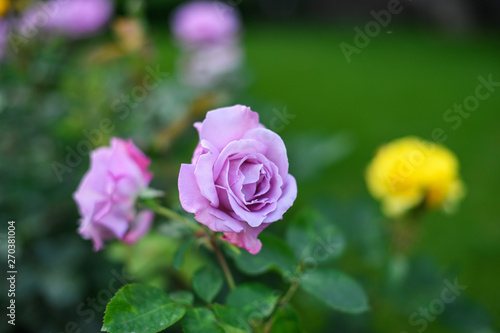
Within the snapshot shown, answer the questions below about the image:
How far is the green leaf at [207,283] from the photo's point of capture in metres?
0.53

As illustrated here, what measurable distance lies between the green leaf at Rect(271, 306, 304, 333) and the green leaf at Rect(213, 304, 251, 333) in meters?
0.04

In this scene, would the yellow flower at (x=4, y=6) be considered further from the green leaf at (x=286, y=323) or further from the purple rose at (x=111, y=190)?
the green leaf at (x=286, y=323)

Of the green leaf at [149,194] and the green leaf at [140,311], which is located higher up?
the green leaf at [140,311]

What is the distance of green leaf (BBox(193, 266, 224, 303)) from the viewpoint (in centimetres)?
53

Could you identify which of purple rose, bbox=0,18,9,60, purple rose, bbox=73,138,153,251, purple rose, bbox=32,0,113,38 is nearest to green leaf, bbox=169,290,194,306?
purple rose, bbox=73,138,153,251

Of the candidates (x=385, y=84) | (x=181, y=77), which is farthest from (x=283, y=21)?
(x=181, y=77)

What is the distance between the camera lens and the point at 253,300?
528 millimetres

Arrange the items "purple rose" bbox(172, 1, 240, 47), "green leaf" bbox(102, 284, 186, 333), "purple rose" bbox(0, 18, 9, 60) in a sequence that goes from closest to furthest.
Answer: "green leaf" bbox(102, 284, 186, 333) < "purple rose" bbox(0, 18, 9, 60) < "purple rose" bbox(172, 1, 240, 47)

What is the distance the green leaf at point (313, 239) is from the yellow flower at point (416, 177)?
1.47 ft

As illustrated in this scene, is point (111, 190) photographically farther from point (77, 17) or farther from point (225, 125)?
point (77, 17)

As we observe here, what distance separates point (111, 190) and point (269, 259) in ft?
0.64

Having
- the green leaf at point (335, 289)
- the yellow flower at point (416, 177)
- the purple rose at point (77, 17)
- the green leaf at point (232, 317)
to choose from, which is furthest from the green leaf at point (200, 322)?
the purple rose at point (77, 17)

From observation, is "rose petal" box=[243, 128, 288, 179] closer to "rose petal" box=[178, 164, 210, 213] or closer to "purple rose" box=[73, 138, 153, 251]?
"rose petal" box=[178, 164, 210, 213]

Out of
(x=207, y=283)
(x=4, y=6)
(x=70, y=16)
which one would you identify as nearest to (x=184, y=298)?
(x=207, y=283)
